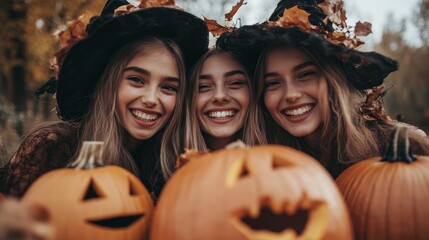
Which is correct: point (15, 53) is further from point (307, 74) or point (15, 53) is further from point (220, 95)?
point (307, 74)

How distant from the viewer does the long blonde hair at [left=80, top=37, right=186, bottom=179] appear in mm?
3125

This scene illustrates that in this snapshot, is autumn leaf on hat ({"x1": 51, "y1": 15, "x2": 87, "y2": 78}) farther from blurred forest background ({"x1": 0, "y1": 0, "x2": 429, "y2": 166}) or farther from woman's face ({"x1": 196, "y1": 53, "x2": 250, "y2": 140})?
blurred forest background ({"x1": 0, "y1": 0, "x2": 429, "y2": 166})

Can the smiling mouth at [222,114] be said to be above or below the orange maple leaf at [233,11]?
below

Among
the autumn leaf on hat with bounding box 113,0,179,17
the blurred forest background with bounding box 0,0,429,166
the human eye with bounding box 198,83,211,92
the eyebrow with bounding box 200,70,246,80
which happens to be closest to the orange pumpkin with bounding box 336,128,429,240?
the eyebrow with bounding box 200,70,246,80

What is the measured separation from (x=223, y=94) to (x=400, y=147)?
151 centimetres

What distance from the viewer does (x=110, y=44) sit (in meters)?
2.97

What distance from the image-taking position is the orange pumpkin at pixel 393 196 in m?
1.98

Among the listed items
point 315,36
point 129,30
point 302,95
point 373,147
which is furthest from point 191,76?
point 373,147

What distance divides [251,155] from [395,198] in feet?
2.86

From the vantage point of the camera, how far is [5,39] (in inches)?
428

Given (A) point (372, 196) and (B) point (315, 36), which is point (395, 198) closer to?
(A) point (372, 196)

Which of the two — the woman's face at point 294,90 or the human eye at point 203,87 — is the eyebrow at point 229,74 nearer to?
the human eye at point 203,87

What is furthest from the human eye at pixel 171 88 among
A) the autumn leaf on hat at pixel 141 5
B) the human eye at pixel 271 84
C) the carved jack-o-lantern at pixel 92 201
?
the carved jack-o-lantern at pixel 92 201

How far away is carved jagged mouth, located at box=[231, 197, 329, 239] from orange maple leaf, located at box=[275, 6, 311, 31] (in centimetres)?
149
